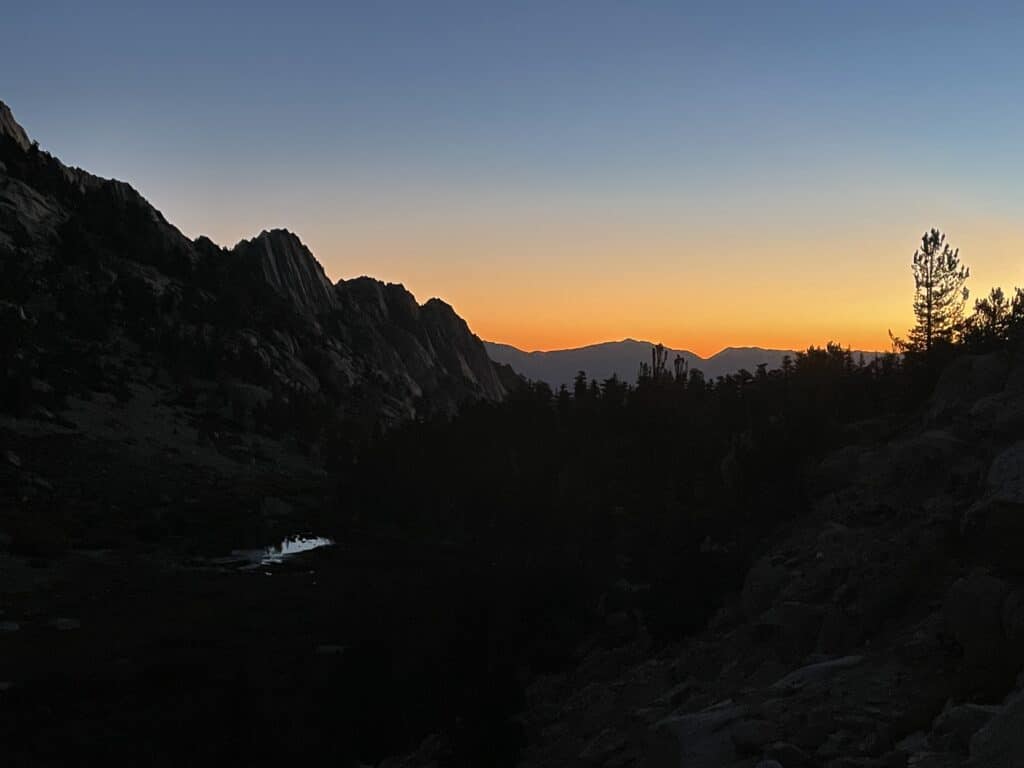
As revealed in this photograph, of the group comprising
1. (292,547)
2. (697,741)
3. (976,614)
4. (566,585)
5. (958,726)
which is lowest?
(292,547)

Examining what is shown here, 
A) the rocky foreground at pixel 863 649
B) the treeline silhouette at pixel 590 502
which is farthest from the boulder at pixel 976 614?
the treeline silhouette at pixel 590 502

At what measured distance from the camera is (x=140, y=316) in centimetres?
13775

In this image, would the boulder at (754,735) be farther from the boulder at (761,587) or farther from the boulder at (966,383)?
the boulder at (966,383)

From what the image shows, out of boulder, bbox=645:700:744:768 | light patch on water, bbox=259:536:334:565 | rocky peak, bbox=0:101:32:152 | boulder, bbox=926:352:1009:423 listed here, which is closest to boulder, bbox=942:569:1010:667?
boulder, bbox=645:700:744:768

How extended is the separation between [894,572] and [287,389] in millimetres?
136387

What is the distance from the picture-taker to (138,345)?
133375mm

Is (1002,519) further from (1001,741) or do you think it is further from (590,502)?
(590,502)

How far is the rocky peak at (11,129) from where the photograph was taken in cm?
15988

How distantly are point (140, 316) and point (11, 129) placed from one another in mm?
61888

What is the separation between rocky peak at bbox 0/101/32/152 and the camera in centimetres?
15988

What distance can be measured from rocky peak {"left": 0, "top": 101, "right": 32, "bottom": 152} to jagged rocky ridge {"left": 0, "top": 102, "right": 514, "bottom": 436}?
413 millimetres

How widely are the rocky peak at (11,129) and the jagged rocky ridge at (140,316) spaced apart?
16.3 inches

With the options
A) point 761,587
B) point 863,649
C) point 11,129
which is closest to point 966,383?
point 761,587

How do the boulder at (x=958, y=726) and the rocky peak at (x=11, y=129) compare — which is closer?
the boulder at (x=958, y=726)
